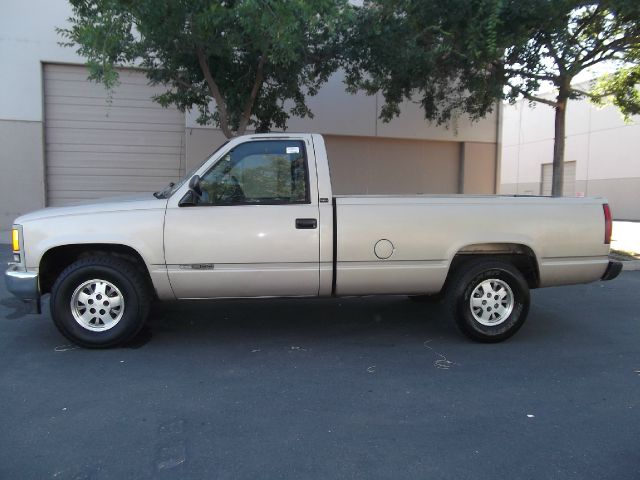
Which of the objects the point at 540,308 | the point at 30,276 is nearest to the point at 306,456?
the point at 30,276

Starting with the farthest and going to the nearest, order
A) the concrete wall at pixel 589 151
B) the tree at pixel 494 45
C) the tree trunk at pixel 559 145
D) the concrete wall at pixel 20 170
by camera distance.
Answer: the concrete wall at pixel 589 151
the concrete wall at pixel 20 170
the tree trunk at pixel 559 145
the tree at pixel 494 45

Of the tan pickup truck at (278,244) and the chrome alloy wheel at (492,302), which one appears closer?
the tan pickup truck at (278,244)

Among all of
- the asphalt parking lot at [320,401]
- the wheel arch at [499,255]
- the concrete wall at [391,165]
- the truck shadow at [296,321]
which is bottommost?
the asphalt parking lot at [320,401]

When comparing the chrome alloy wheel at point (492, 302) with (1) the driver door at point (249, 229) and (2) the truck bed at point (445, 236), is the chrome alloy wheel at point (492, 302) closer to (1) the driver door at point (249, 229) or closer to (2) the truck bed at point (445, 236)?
(2) the truck bed at point (445, 236)

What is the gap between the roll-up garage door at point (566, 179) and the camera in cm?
2973

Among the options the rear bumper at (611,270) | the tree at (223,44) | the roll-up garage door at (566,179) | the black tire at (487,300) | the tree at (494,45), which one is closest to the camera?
the black tire at (487,300)

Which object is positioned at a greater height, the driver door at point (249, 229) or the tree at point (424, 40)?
the tree at point (424, 40)

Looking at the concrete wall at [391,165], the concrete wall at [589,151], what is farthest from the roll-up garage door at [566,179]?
the concrete wall at [391,165]

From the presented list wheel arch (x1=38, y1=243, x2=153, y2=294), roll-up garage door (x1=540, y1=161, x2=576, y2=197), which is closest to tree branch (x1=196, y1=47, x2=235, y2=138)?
wheel arch (x1=38, y1=243, x2=153, y2=294)

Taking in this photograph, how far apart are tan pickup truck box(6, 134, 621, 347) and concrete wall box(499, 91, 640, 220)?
62.6ft

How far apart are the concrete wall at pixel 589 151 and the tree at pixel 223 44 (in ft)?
52.0

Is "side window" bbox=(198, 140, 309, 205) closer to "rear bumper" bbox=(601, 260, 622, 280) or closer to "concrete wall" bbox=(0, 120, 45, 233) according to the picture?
"rear bumper" bbox=(601, 260, 622, 280)

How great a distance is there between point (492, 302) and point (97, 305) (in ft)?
13.0

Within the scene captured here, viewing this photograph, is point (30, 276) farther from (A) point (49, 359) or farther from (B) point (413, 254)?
(B) point (413, 254)
